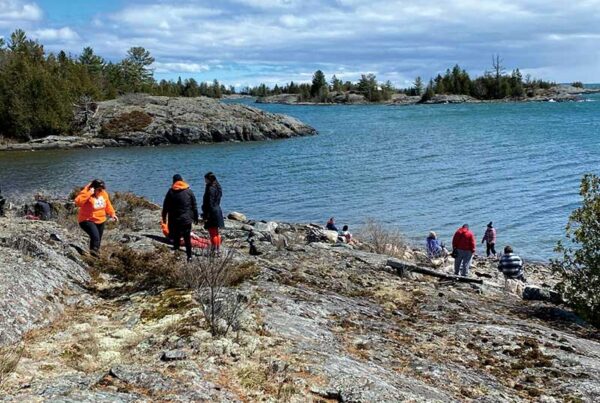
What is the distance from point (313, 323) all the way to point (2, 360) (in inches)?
160

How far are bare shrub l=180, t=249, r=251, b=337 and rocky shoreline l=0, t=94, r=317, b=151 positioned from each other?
206 feet

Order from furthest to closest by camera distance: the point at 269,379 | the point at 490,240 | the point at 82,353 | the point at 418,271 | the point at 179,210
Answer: the point at 490,240 < the point at 418,271 < the point at 179,210 < the point at 82,353 < the point at 269,379

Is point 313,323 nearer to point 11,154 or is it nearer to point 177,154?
point 177,154

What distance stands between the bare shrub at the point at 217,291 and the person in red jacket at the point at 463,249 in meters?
10.2

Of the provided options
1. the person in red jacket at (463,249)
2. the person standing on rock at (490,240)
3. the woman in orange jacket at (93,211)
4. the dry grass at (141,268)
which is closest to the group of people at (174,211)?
the woman in orange jacket at (93,211)

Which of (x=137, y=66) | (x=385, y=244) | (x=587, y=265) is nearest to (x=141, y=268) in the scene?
(x=587, y=265)

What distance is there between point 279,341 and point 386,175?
122 feet

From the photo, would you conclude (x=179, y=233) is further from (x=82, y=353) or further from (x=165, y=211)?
(x=82, y=353)

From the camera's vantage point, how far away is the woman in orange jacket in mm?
12156

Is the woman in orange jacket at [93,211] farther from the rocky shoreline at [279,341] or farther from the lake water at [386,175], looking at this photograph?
the lake water at [386,175]

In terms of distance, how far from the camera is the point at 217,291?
26.2ft

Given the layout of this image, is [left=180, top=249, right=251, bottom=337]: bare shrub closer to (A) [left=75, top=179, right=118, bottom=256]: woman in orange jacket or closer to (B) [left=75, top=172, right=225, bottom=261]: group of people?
→ (B) [left=75, top=172, right=225, bottom=261]: group of people

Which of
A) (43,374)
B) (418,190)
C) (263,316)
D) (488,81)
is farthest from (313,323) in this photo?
(488,81)

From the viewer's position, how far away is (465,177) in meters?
41.5
